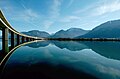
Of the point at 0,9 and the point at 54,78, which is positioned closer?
the point at 54,78

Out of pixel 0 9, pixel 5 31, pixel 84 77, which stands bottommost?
pixel 84 77

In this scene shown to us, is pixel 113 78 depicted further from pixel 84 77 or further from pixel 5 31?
pixel 5 31

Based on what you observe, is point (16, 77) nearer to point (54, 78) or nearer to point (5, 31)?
point (54, 78)

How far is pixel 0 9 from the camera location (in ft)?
121

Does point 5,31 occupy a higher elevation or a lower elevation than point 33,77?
higher

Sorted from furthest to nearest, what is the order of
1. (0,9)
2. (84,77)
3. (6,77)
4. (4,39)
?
(4,39) < (0,9) < (84,77) < (6,77)

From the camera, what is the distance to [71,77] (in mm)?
10422

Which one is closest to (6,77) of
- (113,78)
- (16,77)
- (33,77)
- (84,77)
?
(16,77)

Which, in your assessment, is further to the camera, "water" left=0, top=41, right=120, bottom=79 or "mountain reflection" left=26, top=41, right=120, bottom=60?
"mountain reflection" left=26, top=41, right=120, bottom=60

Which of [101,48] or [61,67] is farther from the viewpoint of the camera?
[101,48]

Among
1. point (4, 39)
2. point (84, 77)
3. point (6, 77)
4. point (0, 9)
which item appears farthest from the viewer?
point (4, 39)

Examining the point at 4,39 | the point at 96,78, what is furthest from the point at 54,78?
the point at 4,39

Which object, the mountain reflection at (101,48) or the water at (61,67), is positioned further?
the mountain reflection at (101,48)

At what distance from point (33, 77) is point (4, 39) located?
52657 mm
